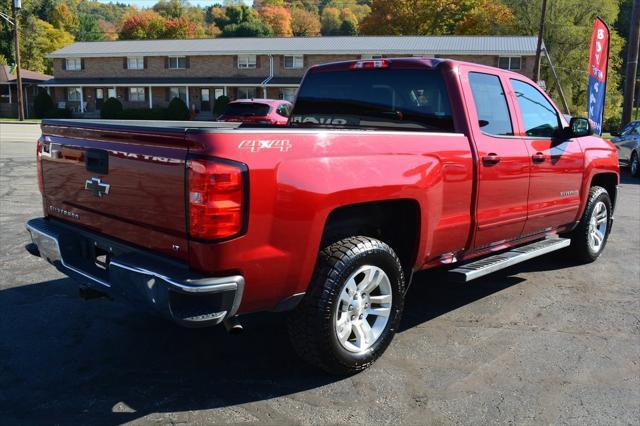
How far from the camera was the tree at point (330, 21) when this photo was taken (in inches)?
4456

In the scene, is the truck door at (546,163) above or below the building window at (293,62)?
below

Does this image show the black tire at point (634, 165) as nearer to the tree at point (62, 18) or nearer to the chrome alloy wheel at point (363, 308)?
the chrome alloy wheel at point (363, 308)

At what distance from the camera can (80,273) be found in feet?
11.8

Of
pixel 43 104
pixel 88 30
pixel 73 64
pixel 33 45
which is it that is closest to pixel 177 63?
pixel 73 64

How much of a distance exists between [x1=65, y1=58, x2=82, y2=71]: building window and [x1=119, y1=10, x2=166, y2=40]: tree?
1405 inches

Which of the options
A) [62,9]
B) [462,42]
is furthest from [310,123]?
[62,9]

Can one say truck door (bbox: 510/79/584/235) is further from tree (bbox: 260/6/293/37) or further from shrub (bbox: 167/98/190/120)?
tree (bbox: 260/6/293/37)

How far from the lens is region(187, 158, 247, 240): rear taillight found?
290 centimetres

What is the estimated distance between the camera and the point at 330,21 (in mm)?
113688

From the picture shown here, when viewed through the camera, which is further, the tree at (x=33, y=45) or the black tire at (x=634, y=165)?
the tree at (x=33, y=45)

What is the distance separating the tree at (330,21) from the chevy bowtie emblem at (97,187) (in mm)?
113128

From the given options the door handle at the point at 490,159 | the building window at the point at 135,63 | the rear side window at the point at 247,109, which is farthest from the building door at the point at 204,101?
the door handle at the point at 490,159

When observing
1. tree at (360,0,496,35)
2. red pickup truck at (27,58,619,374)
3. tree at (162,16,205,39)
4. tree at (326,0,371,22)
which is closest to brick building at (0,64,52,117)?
tree at (162,16,205,39)

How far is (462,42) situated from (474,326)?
4357 centimetres
